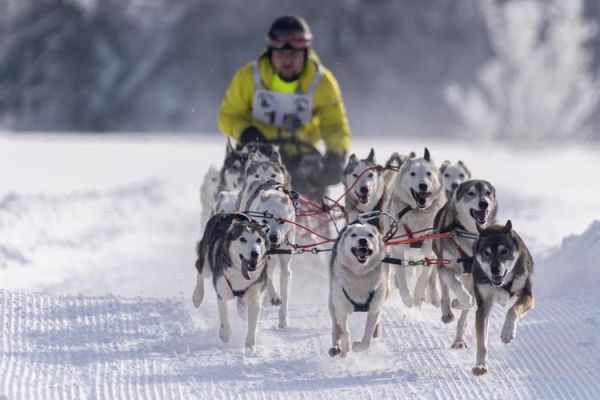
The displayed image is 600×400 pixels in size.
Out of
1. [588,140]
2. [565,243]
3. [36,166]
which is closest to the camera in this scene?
[565,243]

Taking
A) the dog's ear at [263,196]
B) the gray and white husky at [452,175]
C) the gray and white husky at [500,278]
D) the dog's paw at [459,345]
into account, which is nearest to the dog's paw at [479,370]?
the gray and white husky at [500,278]

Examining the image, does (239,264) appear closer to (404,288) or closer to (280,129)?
(404,288)

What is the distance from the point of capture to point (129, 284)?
915 cm

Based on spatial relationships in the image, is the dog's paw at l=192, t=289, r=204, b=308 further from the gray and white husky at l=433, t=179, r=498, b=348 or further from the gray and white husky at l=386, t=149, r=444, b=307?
the gray and white husky at l=433, t=179, r=498, b=348

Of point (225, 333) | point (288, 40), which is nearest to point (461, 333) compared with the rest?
point (225, 333)

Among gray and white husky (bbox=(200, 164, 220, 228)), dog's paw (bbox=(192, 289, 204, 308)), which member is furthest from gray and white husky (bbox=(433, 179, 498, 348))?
gray and white husky (bbox=(200, 164, 220, 228))

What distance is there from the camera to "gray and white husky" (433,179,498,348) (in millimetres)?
6359

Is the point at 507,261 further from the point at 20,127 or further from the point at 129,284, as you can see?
the point at 20,127

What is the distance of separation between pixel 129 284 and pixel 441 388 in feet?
12.7

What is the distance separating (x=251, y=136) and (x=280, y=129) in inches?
9.5

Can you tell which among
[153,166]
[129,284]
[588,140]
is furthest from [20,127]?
[129,284]

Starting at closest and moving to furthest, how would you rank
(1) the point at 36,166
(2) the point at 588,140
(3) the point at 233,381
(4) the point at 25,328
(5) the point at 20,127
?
(3) the point at 233,381, (4) the point at 25,328, (1) the point at 36,166, (2) the point at 588,140, (5) the point at 20,127

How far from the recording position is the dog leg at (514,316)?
19.1 ft

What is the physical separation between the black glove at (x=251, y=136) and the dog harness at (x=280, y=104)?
0.51ft
